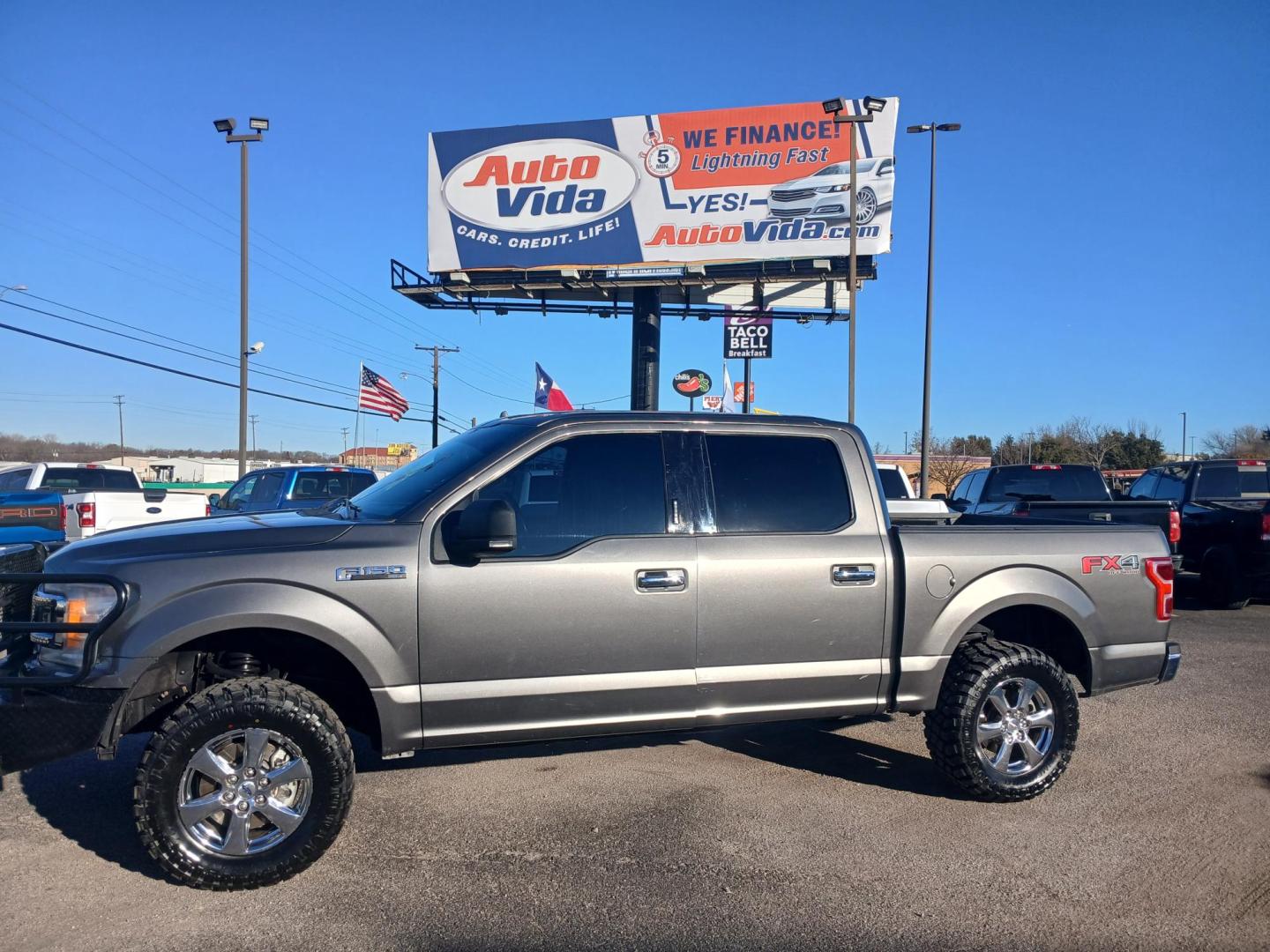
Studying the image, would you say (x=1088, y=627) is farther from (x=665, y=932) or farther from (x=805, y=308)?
(x=805, y=308)

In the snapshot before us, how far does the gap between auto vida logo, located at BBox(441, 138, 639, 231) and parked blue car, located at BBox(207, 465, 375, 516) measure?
432 inches

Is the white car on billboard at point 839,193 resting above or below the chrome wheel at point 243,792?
above

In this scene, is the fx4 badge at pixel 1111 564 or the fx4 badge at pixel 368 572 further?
the fx4 badge at pixel 1111 564

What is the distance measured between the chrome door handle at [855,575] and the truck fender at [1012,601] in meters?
0.44

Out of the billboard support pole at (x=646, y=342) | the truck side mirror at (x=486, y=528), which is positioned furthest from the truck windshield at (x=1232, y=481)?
the billboard support pole at (x=646, y=342)

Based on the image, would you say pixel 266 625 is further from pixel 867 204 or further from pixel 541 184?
pixel 541 184

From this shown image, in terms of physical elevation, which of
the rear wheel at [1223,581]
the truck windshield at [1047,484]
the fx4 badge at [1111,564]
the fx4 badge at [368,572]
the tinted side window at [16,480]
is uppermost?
the truck windshield at [1047,484]

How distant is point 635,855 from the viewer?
13.4ft

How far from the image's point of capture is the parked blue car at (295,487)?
13784 mm

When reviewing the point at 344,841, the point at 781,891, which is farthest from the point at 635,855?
the point at 344,841

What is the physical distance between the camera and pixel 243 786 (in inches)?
149

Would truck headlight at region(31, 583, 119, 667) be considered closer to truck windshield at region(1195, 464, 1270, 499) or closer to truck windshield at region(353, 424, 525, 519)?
truck windshield at region(353, 424, 525, 519)

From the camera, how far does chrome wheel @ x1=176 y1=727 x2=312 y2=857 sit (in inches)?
147

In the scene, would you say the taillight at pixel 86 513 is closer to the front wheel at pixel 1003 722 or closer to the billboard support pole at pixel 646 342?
the front wheel at pixel 1003 722
